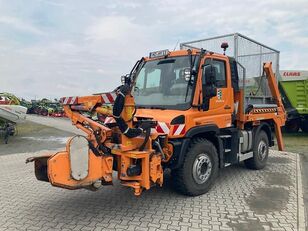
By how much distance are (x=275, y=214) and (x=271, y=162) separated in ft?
13.6

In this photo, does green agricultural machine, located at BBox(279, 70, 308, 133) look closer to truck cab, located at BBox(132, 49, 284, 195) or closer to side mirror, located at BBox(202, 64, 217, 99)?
truck cab, located at BBox(132, 49, 284, 195)

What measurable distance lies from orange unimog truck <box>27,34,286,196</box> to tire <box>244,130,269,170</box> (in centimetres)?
5

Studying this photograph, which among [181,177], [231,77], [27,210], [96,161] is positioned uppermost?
[231,77]

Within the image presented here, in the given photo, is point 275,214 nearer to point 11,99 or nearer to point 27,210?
point 27,210

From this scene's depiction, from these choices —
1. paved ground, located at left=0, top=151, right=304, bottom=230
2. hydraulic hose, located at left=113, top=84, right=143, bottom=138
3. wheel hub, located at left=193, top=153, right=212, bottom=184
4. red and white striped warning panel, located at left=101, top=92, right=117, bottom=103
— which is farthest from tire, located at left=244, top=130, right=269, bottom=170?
red and white striped warning panel, located at left=101, top=92, right=117, bottom=103

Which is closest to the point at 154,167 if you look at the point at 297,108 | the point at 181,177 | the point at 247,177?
the point at 181,177

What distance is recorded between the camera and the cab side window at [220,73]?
6.36 meters

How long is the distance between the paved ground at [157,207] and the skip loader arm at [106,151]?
517mm

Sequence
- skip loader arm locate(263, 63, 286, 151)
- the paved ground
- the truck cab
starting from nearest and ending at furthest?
1. the paved ground
2. the truck cab
3. skip loader arm locate(263, 63, 286, 151)

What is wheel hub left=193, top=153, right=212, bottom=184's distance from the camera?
581 centimetres

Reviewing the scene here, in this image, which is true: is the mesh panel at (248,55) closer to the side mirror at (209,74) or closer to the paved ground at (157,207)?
the side mirror at (209,74)

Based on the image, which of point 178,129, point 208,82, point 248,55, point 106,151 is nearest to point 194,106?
point 208,82

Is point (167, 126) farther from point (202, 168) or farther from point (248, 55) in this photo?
point (248, 55)

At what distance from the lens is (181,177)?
561 centimetres
